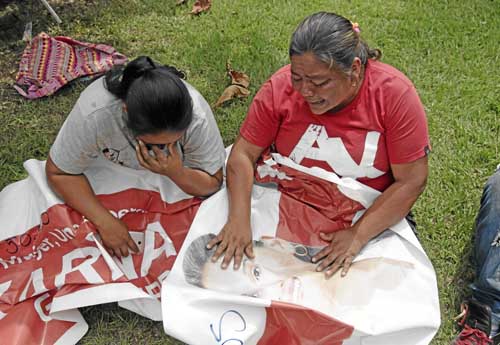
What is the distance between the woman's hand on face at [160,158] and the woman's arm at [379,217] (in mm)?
638

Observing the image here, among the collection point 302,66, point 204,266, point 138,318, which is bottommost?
point 138,318

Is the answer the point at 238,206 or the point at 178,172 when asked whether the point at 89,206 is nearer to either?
Answer: the point at 178,172

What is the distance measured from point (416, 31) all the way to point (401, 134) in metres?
1.80

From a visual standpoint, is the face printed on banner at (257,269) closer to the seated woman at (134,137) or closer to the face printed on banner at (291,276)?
the face printed on banner at (291,276)

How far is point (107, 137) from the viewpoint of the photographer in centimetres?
212

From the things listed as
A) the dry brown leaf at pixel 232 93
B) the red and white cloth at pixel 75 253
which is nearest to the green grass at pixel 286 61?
the dry brown leaf at pixel 232 93

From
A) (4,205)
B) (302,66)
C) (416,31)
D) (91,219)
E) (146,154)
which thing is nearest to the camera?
(302,66)

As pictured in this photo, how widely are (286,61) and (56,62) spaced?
134 cm

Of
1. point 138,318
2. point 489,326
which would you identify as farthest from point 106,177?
point 489,326

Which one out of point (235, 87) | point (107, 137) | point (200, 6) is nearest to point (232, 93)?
point (235, 87)

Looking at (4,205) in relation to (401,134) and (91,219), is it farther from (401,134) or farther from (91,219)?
(401,134)

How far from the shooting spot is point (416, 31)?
3.56m

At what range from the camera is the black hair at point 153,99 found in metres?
1.77

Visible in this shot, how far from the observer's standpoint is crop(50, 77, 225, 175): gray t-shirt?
2.04 meters
